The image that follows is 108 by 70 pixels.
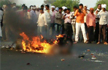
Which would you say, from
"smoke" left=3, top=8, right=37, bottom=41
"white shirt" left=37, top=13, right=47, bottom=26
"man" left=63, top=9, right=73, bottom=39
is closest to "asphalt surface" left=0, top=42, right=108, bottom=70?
"smoke" left=3, top=8, right=37, bottom=41

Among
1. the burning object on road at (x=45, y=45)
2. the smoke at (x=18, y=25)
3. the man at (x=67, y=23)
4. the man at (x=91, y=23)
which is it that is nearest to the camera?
the burning object on road at (x=45, y=45)

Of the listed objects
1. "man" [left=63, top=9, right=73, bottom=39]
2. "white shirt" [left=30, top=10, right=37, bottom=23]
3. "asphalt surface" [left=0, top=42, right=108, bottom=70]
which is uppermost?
"white shirt" [left=30, top=10, right=37, bottom=23]

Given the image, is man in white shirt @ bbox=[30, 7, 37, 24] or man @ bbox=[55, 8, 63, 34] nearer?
man in white shirt @ bbox=[30, 7, 37, 24]

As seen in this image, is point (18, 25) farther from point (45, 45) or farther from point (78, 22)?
point (78, 22)

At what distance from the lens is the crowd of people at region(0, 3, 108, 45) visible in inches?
550

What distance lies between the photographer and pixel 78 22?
46.3 feet

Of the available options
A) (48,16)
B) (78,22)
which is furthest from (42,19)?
(78,22)

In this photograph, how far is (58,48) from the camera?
9695 millimetres

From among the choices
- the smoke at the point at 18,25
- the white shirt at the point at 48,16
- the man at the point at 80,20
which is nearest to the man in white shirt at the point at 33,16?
the smoke at the point at 18,25

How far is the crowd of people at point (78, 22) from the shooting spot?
45.8 ft

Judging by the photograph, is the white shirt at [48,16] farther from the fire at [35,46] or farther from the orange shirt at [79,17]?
the fire at [35,46]

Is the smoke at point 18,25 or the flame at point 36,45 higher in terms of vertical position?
the smoke at point 18,25

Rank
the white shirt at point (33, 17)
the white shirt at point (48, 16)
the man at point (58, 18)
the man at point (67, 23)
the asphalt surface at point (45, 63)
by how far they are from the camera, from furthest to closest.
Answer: the man at point (58, 18) → the man at point (67, 23) → the white shirt at point (48, 16) → the white shirt at point (33, 17) → the asphalt surface at point (45, 63)

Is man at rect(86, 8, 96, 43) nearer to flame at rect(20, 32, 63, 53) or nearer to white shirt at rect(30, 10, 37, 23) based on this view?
white shirt at rect(30, 10, 37, 23)
